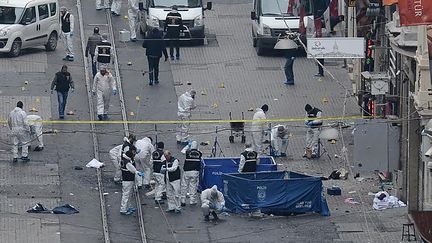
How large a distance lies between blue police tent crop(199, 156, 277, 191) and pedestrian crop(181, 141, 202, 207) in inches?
27.3

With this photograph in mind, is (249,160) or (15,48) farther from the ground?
(15,48)

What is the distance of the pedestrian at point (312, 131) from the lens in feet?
167

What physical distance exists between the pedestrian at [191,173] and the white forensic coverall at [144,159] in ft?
4.23

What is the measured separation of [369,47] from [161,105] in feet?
20.0

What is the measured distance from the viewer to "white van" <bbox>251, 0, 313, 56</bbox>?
197 ft

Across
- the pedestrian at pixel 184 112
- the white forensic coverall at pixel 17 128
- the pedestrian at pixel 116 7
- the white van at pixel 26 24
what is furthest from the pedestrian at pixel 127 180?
the pedestrian at pixel 116 7

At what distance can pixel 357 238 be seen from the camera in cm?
4447

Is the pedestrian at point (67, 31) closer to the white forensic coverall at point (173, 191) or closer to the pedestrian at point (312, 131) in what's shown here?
the pedestrian at point (312, 131)

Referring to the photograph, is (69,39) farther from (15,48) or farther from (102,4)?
(102,4)

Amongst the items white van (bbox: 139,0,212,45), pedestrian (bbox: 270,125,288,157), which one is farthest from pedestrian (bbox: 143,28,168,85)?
pedestrian (bbox: 270,125,288,157)

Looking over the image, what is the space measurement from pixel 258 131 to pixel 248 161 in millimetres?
4012

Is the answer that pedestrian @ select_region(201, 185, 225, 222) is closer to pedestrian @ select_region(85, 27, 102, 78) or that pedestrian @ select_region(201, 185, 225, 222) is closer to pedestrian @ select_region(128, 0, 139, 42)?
pedestrian @ select_region(85, 27, 102, 78)

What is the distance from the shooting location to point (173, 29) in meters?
59.7

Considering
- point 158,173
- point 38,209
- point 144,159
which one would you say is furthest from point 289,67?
point 38,209
